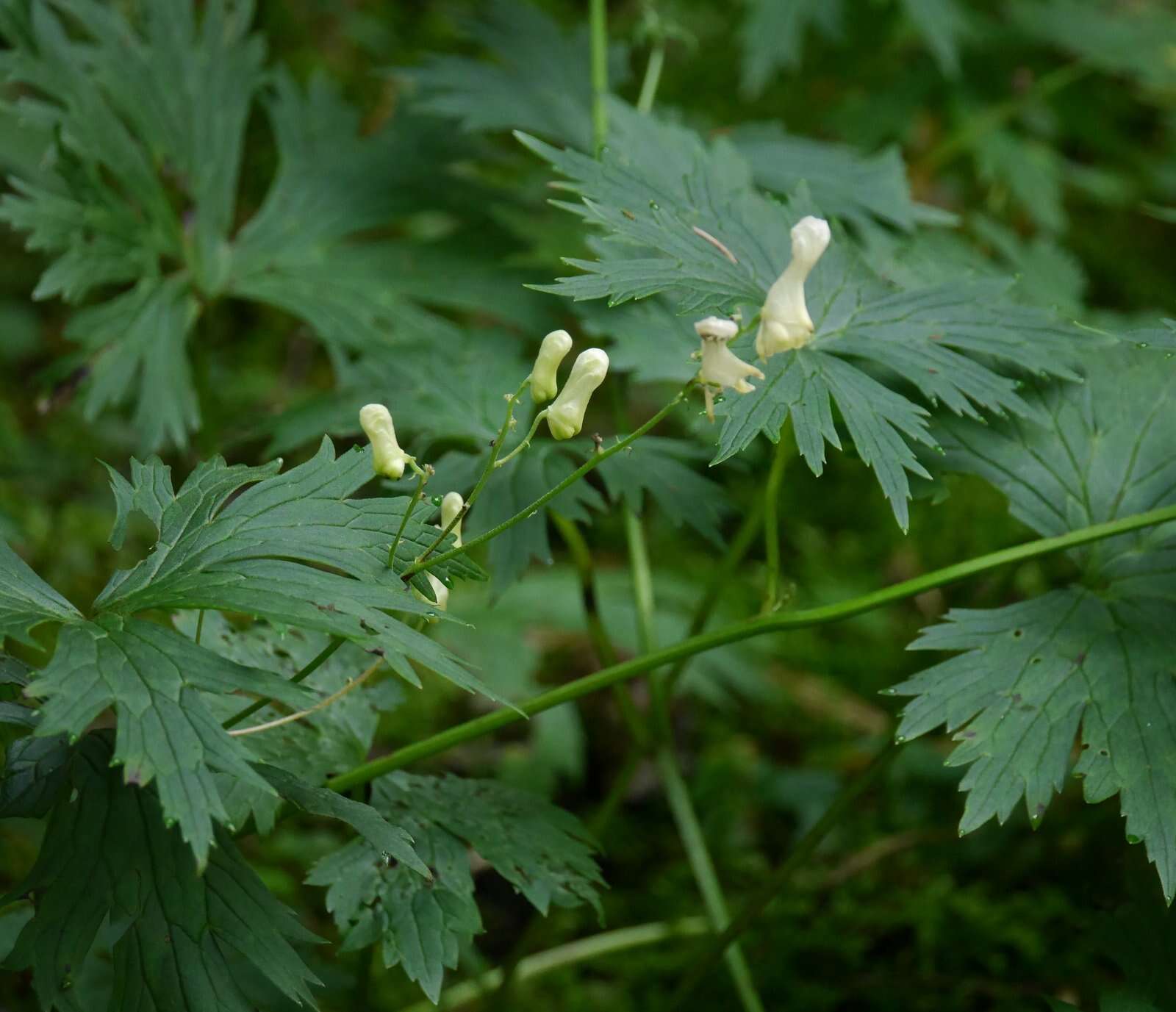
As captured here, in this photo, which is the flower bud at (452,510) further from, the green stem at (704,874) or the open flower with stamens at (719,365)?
the green stem at (704,874)

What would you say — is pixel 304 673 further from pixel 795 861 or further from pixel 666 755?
pixel 666 755

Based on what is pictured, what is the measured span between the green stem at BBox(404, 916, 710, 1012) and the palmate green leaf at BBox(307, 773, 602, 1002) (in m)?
0.46

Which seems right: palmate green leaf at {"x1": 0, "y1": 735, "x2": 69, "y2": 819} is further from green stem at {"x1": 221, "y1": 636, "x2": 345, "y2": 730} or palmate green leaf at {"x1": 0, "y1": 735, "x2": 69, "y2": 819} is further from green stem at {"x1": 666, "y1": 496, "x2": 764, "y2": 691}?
green stem at {"x1": 666, "y1": 496, "x2": 764, "y2": 691}

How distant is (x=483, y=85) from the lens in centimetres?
227

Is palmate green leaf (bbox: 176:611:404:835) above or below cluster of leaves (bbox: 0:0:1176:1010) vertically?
below

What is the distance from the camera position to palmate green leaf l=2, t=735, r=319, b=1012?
1043 millimetres

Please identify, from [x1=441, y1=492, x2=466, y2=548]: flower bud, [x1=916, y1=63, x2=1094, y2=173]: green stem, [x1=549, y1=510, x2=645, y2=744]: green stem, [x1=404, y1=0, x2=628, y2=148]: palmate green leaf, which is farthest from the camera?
[x1=916, y1=63, x2=1094, y2=173]: green stem

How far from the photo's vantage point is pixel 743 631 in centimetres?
125

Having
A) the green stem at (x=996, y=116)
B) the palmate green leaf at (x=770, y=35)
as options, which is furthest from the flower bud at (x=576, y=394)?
the green stem at (x=996, y=116)

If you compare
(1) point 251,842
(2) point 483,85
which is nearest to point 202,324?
(2) point 483,85

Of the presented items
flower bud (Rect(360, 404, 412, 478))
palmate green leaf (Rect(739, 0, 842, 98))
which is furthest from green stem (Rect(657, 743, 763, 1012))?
palmate green leaf (Rect(739, 0, 842, 98))

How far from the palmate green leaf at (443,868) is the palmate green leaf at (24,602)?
391mm

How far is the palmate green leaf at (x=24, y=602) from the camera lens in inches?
37.8

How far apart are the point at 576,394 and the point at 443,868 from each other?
558 mm
